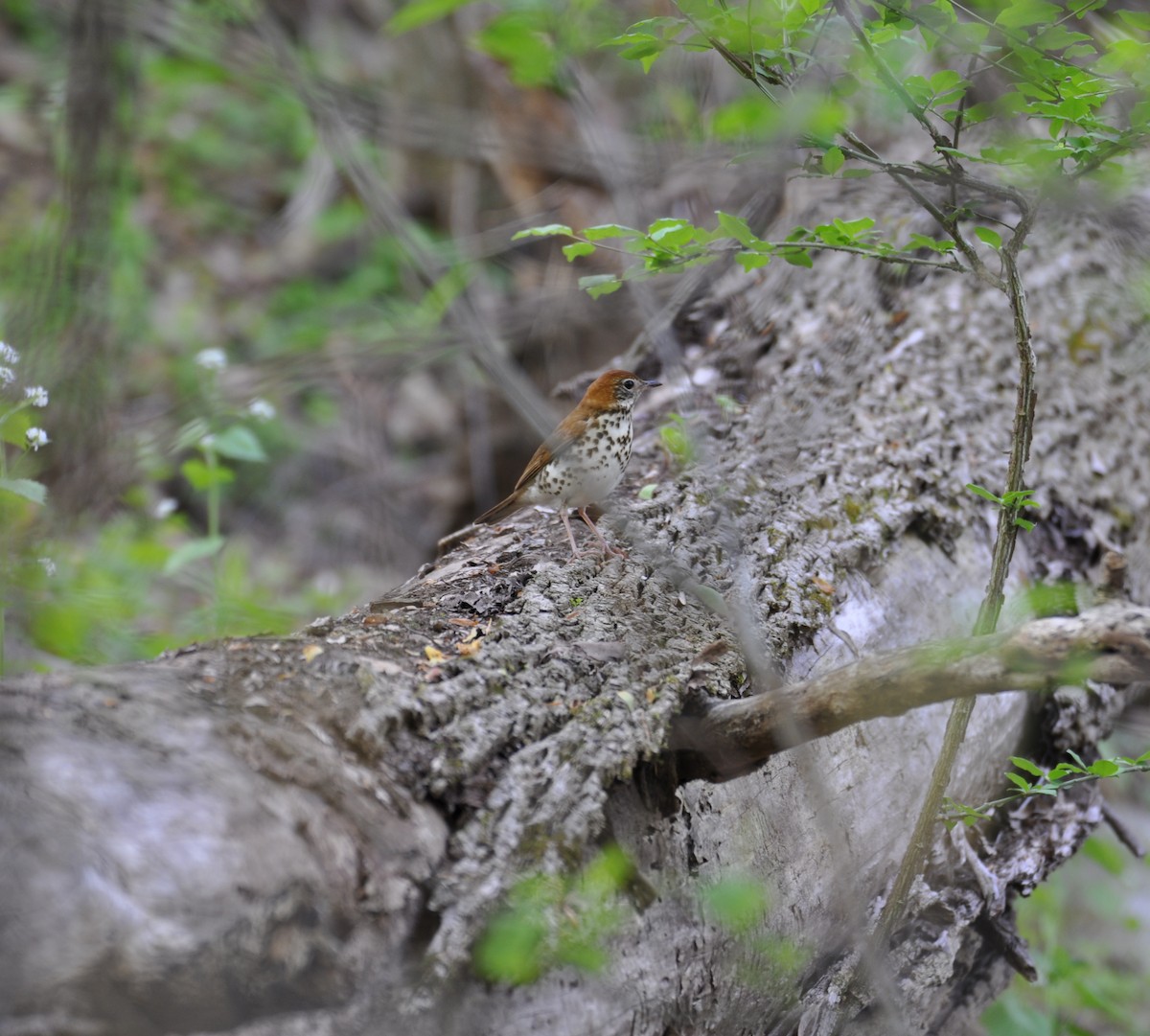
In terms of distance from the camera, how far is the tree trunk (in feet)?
4.06

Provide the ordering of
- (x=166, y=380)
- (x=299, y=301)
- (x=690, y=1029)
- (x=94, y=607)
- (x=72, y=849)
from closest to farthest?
1. (x=72, y=849)
2. (x=690, y=1029)
3. (x=94, y=607)
4. (x=166, y=380)
5. (x=299, y=301)

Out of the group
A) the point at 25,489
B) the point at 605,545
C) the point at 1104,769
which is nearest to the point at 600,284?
the point at 605,545

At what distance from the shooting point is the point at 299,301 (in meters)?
7.50

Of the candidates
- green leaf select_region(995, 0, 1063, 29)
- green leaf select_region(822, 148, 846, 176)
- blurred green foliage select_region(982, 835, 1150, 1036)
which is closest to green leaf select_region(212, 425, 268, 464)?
green leaf select_region(822, 148, 846, 176)

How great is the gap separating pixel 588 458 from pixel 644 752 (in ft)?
4.51

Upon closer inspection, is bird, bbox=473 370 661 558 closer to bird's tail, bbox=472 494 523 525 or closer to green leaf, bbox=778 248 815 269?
bird's tail, bbox=472 494 523 525

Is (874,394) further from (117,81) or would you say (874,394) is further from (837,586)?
(117,81)

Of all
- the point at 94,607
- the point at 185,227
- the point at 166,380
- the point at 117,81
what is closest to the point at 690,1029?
the point at 117,81

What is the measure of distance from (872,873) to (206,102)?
354 inches

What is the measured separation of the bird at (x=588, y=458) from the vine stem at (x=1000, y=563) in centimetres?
100

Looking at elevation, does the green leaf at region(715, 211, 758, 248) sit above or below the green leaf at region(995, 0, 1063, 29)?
below

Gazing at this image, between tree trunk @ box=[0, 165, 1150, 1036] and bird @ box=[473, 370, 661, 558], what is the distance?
0.36 ft

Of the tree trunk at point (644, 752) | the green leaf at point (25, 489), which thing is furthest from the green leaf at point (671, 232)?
the green leaf at point (25, 489)

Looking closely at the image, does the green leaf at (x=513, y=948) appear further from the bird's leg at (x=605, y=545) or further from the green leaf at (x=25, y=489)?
the green leaf at (x=25, y=489)
